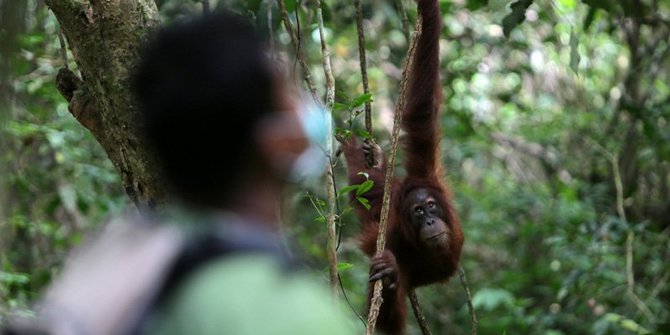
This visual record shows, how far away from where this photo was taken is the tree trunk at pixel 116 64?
8.34 feet

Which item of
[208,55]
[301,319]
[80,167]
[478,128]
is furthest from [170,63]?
[478,128]

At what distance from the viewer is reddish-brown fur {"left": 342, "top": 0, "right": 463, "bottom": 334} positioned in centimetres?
439

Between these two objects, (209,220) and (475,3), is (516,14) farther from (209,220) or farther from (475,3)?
(209,220)

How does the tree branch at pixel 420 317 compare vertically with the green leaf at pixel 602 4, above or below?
below

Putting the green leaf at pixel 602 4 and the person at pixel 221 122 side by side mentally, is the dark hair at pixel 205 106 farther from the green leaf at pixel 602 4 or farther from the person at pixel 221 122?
the green leaf at pixel 602 4

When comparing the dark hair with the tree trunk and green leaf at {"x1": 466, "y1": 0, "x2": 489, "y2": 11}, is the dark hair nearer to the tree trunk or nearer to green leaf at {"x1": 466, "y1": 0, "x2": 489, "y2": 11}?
the tree trunk

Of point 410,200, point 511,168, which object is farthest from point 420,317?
point 511,168

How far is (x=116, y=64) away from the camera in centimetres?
259

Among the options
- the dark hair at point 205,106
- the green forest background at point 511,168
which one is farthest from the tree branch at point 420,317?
the dark hair at point 205,106

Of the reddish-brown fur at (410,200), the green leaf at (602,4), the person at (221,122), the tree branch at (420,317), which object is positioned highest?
the green leaf at (602,4)

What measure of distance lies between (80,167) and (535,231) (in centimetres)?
381

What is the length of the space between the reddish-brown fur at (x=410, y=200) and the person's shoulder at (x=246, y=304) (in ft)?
9.60

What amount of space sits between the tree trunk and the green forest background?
4.28 feet

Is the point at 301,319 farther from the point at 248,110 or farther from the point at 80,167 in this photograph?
the point at 80,167
